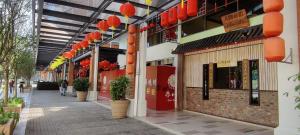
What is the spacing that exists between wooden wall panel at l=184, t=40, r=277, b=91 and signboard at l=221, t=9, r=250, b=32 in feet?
2.13

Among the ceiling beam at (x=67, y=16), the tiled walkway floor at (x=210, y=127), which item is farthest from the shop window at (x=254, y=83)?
the ceiling beam at (x=67, y=16)

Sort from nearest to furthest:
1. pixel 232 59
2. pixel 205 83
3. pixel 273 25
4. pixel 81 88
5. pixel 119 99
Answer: pixel 273 25, pixel 232 59, pixel 119 99, pixel 205 83, pixel 81 88

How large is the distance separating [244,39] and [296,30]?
256 centimetres

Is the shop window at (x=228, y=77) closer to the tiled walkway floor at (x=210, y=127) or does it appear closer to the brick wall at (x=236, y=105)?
the brick wall at (x=236, y=105)

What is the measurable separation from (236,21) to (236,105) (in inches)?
115

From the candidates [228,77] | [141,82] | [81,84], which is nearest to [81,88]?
[81,84]

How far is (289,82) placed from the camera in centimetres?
446

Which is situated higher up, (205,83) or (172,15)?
(172,15)

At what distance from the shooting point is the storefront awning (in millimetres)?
6789

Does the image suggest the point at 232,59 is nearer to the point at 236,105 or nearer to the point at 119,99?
the point at 236,105

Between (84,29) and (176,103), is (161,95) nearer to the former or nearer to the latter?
(176,103)

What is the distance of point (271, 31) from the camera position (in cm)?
380

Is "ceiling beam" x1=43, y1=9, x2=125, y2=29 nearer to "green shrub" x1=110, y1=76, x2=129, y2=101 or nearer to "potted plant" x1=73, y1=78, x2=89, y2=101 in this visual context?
"green shrub" x1=110, y1=76, x2=129, y2=101

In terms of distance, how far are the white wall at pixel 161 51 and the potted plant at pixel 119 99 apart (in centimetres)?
380
